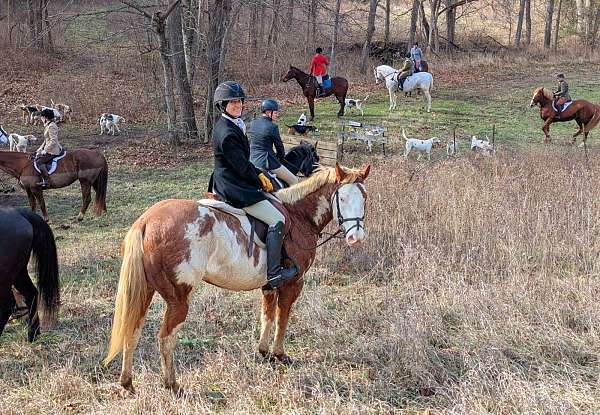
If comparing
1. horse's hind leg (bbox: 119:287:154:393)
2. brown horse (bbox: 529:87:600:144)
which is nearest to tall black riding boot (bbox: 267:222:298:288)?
horse's hind leg (bbox: 119:287:154:393)

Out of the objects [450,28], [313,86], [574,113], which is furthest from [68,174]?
[450,28]

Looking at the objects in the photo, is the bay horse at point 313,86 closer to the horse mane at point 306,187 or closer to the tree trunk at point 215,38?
the tree trunk at point 215,38

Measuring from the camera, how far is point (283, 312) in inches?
233

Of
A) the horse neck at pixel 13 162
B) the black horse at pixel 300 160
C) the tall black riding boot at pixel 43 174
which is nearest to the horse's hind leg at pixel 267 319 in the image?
the black horse at pixel 300 160

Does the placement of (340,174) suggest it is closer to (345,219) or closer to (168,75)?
(345,219)

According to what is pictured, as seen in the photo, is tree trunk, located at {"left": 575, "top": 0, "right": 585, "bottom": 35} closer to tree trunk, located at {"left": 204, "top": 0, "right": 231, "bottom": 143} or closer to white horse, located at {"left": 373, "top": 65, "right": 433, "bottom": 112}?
white horse, located at {"left": 373, "top": 65, "right": 433, "bottom": 112}

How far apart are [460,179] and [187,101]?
35.7 ft

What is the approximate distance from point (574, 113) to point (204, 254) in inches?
680

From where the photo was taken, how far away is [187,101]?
1930 cm

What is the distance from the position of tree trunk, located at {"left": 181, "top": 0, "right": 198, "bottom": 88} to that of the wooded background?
0.03 m

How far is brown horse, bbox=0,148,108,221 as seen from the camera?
39.8 ft

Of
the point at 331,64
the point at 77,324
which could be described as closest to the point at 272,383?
the point at 77,324

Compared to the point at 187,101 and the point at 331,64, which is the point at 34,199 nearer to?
the point at 187,101

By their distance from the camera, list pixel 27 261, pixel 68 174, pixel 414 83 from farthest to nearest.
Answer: pixel 414 83 < pixel 68 174 < pixel 27 261
